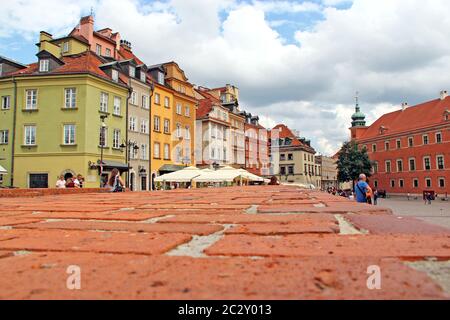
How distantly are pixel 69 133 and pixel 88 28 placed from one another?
1354 centimetres

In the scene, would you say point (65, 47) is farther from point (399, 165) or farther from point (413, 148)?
point (399, 165)

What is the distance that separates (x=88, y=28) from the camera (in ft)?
119

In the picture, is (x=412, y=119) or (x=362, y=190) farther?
(x=412, y=119)

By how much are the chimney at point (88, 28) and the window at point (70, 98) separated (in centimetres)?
999

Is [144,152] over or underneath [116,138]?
underneath

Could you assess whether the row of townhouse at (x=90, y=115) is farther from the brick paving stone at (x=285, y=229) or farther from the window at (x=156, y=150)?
the brick paving stone at (x=285, y=229)

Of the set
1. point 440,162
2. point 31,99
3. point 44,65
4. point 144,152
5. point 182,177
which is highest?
point 44,65

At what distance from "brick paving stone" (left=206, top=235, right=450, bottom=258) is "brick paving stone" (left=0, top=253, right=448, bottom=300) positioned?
10cm

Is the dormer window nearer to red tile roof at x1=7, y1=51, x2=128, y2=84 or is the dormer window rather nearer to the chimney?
red tile roof at x1=7, y1=51, x2=128, y2=84

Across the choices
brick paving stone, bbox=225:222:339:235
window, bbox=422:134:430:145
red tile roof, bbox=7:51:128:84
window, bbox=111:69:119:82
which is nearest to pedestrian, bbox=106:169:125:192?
brick paving stone, bbox=225:222:339:235

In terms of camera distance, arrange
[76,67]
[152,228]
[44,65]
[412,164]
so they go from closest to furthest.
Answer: [152,228] < [44,65] < [76,67] < [412,164]

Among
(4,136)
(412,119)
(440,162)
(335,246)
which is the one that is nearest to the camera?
(335,246)

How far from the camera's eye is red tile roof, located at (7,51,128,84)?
92.9ft

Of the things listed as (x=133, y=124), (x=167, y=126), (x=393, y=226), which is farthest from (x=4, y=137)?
(x=393, y=226)
